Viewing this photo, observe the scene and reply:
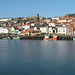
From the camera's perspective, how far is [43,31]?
11550 cm

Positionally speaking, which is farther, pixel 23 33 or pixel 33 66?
pixel 23 33

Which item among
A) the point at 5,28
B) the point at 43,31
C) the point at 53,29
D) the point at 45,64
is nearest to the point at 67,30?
the point at 53,29

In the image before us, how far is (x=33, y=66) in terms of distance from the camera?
2142 centimetres

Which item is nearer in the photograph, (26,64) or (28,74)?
(28,74)

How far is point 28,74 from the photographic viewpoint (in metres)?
18.5

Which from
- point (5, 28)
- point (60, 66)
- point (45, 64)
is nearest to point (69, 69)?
point (60, 66)

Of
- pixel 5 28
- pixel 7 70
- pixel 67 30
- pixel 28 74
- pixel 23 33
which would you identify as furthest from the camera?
pixel 5 28

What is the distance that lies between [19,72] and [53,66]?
3636 millimetres

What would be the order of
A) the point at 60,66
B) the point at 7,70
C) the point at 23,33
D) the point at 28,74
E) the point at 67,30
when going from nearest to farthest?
the point at 28,74, the point at 7,70, the point at 60,66, the point at 67,30, the point at 23,33

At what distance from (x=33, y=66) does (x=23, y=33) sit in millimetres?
89966

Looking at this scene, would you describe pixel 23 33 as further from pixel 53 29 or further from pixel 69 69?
pixel 69 69

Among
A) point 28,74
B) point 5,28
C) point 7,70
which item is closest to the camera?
point 28,74

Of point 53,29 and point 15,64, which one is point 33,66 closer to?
point 15,64

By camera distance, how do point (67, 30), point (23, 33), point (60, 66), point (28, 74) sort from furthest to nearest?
point (23, 33), point (67, 30), point (60, 66), point (28, 74)
